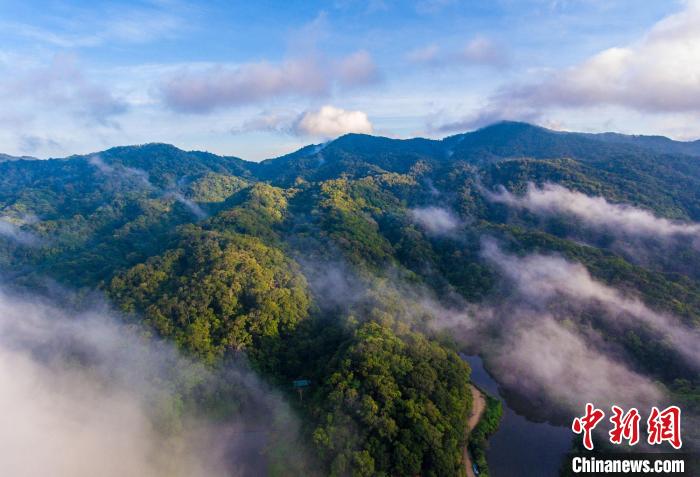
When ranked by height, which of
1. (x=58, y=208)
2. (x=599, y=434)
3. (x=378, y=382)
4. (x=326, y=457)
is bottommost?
(x=599, y=434)

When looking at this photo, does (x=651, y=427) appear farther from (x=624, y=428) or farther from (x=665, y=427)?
(x=624, y=428)

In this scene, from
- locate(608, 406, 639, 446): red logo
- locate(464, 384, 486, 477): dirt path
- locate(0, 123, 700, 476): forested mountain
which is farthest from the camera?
locate(0, 123, 700, 476): forested mountain

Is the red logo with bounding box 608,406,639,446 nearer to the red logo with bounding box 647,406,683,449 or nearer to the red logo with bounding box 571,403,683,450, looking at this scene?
the red logo with bounding box 571,403,683,450

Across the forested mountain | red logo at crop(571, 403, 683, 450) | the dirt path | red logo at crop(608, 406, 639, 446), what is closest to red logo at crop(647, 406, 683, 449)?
red logo at crop(571, 403, 683, 450)

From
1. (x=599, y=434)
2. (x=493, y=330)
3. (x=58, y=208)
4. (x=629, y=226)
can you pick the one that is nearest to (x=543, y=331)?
(x=493, y=330)

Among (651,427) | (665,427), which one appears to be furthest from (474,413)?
(665,427)

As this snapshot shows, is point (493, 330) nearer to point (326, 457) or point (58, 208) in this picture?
point (326, 457)
